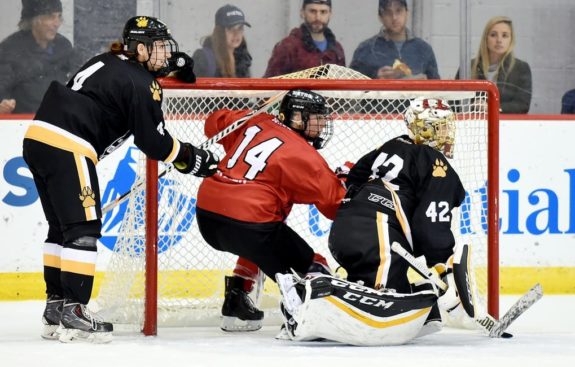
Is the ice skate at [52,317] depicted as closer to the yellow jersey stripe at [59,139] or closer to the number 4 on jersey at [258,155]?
the yellow jersey stripe at [59,139]

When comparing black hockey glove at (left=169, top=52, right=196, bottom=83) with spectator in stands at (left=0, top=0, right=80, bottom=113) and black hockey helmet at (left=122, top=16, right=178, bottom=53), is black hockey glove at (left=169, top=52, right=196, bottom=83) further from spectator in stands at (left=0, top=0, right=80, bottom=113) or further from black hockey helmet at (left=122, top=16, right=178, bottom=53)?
spectator in stands at (left=0, top=0, right=80, bottom=113)

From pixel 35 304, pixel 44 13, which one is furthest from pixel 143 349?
pixel 44 13

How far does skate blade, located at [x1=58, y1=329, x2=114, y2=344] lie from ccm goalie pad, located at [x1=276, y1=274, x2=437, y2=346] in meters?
0.59

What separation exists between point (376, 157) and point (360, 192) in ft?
0.45

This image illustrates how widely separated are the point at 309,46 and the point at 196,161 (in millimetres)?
2088

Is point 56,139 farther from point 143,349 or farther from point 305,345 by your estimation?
point 305,345

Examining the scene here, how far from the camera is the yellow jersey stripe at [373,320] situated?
380 centimetres

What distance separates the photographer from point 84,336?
387 centimetres

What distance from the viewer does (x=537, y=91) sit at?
6.05 m

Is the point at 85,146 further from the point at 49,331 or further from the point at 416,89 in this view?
the point at 416,89

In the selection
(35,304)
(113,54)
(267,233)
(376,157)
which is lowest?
(35,304)

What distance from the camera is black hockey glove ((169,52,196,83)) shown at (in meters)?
4.12

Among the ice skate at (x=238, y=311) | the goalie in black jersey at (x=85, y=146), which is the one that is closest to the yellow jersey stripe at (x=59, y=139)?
the goalie in black jersey at (x=85, y=146)

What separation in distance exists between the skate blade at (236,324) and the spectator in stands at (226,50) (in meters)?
1.79
